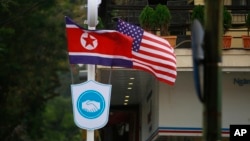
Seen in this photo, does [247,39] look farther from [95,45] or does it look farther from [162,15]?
[95,45]

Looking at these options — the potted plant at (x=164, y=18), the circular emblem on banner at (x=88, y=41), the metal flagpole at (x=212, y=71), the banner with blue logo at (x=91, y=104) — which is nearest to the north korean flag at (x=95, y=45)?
the circular emblem on banner at (x=88, y=41)

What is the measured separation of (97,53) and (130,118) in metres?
13.9

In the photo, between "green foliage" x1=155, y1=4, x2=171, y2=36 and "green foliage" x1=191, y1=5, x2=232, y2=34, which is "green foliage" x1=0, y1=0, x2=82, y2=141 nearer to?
"green foliage" x1=155, y1=4, x2=171, y2=36

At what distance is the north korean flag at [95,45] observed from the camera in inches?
→ 573

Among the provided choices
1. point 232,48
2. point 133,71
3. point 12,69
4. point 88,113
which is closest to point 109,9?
point 133,71

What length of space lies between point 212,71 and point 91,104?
803 cm

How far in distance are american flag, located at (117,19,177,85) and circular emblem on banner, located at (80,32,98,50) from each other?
707mm

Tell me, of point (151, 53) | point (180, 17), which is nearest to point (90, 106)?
point (151, 53)

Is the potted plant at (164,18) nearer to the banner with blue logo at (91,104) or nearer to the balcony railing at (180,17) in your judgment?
the balcony railing at (180,17)

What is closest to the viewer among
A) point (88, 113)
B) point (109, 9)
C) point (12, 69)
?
point (88, 113)

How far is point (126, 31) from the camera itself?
49.8 feet

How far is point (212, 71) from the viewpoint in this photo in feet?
22.0

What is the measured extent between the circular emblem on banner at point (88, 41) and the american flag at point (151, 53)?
2.32 feet

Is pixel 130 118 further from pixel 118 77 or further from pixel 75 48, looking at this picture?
pixel 75 48
